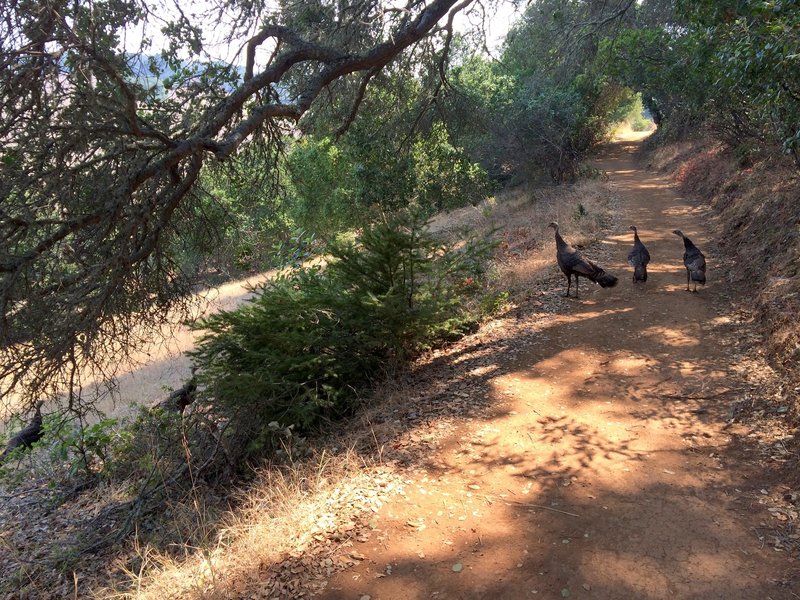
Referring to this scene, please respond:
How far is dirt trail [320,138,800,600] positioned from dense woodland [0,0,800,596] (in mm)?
1894

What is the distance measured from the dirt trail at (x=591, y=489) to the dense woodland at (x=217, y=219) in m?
1.89

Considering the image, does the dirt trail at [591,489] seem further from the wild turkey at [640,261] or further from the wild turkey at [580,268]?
the wild turkey at [640,261]

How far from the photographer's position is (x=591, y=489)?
4707 mm

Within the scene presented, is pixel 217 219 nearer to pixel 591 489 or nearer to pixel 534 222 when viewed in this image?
pixel 591 489

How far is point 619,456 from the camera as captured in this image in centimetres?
514

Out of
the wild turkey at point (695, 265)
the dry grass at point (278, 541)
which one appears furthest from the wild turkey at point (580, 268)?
the dry grass at point (278, 541)

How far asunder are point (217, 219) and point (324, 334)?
1946 mm

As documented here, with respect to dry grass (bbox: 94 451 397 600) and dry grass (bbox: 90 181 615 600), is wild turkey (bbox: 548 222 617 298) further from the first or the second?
dry grass (bbox: 94 451 397 600)

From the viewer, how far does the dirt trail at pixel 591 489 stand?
12.3 feet

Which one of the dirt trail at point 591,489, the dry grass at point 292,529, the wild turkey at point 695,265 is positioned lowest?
the dirt trail at point 591,489

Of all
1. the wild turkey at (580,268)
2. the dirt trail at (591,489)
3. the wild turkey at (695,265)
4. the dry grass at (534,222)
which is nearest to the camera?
the dirt trail at (591,489)

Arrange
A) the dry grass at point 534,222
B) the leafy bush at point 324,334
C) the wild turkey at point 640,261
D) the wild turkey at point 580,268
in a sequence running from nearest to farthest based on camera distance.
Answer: the leafy bush at point 324,334
the wild turkey at point 580,268
the wild turkey at point 640,261
the dry grass at point 534,222

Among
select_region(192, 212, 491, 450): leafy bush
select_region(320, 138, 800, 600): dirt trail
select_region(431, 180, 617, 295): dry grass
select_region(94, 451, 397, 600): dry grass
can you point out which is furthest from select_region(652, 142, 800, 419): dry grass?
select_region(94, 451, 397, 600): dry grass

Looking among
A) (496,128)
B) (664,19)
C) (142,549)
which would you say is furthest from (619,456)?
(664,19)
